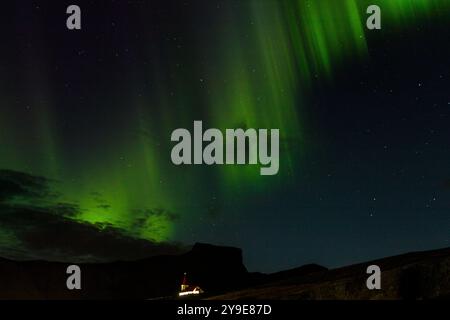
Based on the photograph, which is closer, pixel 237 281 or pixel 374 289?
pixel 374 289

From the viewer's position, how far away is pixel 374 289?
8.01 metres

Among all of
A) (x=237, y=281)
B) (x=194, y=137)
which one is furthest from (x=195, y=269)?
(x=194, y=137)

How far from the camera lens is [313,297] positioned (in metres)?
8.21
